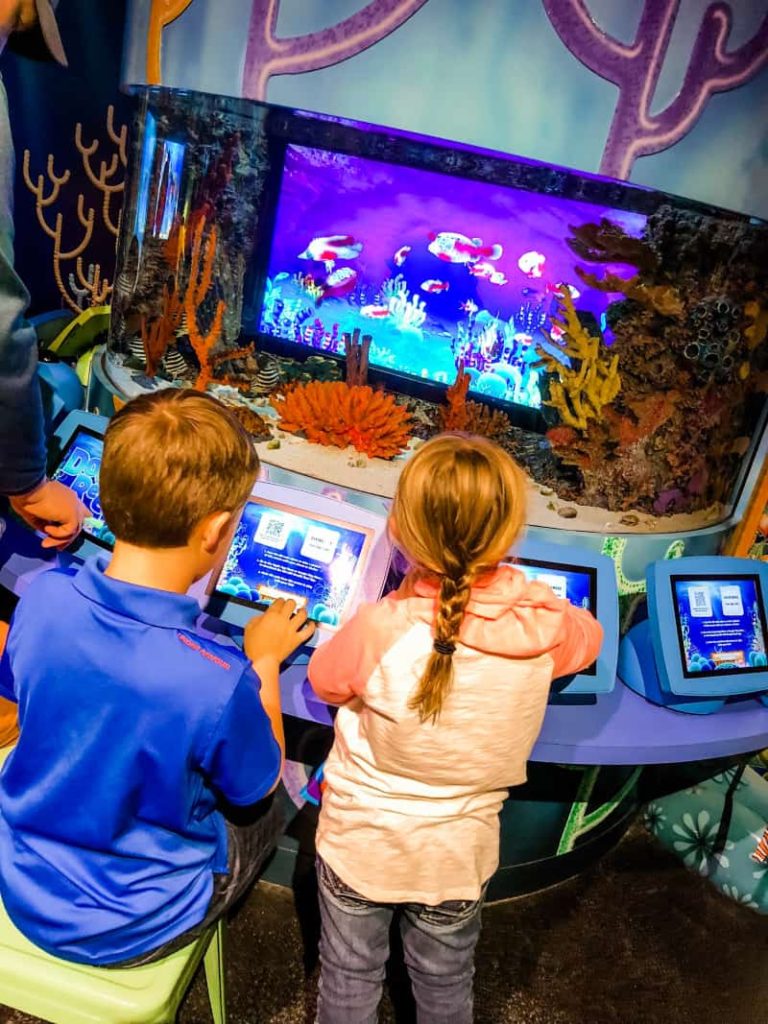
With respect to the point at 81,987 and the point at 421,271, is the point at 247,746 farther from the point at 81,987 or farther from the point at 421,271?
the point at 421,271

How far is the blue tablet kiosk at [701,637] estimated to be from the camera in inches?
93.2

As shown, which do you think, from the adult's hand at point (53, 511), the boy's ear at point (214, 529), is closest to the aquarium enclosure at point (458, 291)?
the adult's hand at point (53, 511)

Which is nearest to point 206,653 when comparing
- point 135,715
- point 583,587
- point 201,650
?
point 201,650

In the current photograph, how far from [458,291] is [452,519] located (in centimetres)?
302

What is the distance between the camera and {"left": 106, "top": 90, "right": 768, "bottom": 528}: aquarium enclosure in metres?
3.13

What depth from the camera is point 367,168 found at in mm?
3766

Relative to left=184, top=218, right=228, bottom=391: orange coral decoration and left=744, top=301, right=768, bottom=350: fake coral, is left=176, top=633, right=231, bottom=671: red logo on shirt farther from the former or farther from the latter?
left=744, top=301, right=768, bottom=350: fake coral

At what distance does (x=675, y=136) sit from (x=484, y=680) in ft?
6.06

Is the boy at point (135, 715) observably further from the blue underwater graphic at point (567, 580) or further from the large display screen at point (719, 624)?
the large display screen at point (719, 624)

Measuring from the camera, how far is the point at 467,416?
3.78 meters

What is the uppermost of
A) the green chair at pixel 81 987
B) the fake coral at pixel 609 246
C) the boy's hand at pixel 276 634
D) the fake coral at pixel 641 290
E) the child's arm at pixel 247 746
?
the fake coral at pixel 609 246

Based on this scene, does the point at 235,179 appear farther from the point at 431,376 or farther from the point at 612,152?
the point at 612,152

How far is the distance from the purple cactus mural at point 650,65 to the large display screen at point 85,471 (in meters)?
1.83

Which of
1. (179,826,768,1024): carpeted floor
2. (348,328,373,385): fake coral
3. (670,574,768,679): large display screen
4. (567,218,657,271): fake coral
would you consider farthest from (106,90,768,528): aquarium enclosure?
(179,826,768,1024): carpeted floor
